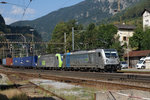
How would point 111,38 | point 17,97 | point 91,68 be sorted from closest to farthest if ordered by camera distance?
point 17,97 < point 91,68 < point 111,38

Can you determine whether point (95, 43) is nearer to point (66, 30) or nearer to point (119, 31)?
point (119, 31)

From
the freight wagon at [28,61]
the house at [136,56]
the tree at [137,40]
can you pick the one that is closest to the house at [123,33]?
the tree at [137,40]

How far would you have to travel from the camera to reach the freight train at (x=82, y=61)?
2936cm

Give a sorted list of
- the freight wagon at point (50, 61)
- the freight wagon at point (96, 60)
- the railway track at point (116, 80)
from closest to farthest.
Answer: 1. the railway track at point (116, 80)
2. the freight wagon at point (96, 60)
3. the freight wagon at point (50, 61)

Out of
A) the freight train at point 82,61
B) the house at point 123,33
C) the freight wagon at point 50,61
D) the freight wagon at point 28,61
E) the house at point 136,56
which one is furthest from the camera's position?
the house at point 123,33

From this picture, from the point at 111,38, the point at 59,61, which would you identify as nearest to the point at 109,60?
the point at 59,61

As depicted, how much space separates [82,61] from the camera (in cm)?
3441

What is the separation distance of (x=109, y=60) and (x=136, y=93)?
19.5 meters

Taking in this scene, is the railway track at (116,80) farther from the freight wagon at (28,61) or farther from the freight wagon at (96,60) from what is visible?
the freight wagon at (28,61)

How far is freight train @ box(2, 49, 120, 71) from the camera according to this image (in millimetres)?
29359

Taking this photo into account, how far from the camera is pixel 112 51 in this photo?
1198 inches

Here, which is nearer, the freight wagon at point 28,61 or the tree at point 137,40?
the freight wagon at point 28,61

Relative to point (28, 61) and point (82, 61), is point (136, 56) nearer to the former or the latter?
point (28, 61)

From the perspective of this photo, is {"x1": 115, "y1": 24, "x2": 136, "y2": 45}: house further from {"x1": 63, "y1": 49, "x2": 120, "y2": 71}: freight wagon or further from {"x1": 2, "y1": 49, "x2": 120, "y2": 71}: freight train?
{"x1": 63, "y1": 49, "x2": 120, "y2": 71}: freight wagon
